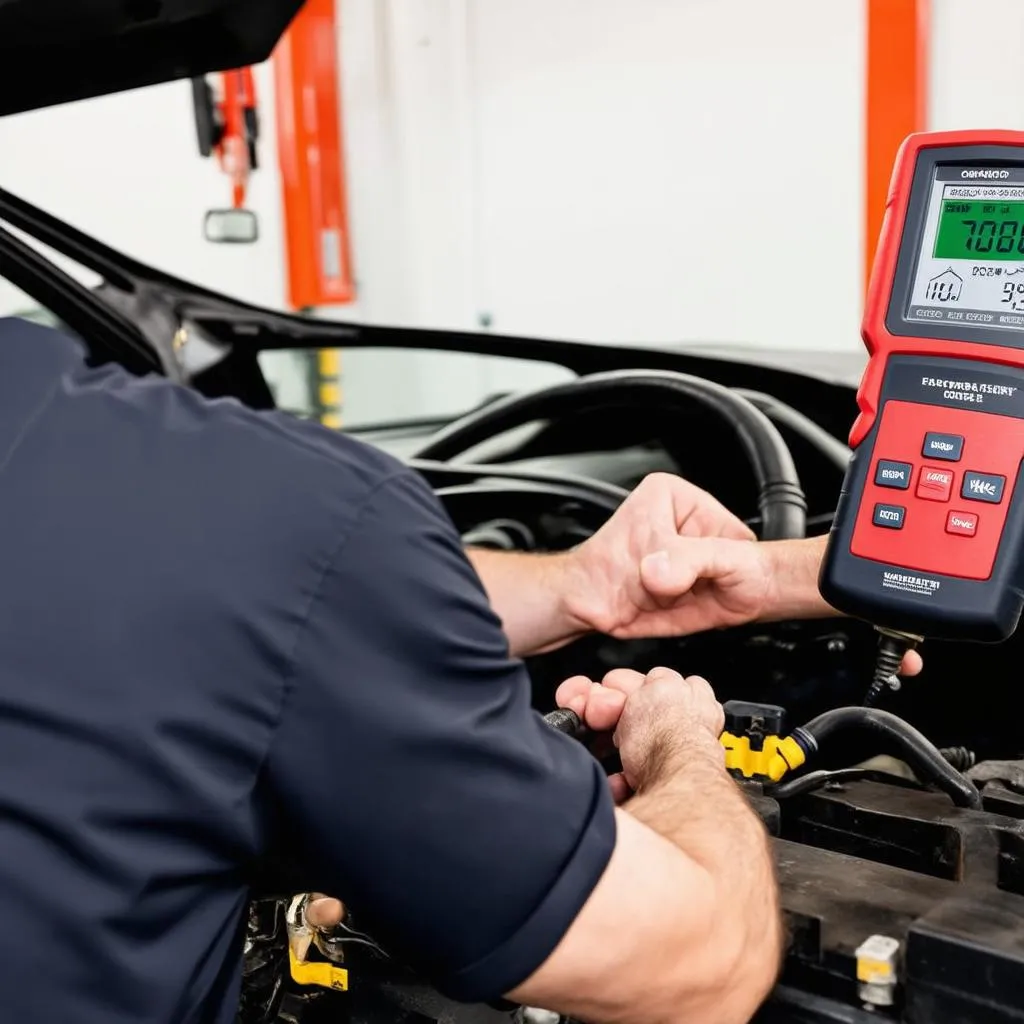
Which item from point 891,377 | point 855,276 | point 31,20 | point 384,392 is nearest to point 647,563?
point 891,377

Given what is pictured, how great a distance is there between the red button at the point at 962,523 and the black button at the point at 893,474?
40mm

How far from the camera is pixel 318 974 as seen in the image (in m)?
0.80

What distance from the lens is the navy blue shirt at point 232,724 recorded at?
58 cm

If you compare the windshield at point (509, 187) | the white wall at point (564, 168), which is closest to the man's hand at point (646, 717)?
the windshield at point (509, 187)

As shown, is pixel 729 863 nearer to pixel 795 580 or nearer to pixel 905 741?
pixel 905 741

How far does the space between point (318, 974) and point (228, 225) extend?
5.56ft

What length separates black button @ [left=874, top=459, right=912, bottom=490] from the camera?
90cm

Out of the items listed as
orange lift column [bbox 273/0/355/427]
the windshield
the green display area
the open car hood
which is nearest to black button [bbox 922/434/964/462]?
the green display area

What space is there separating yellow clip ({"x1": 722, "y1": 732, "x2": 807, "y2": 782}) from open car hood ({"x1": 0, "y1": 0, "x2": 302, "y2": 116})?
2.46 feet

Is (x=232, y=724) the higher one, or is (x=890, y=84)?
(x=232, y=724)

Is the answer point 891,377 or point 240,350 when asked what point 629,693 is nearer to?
point 891,377

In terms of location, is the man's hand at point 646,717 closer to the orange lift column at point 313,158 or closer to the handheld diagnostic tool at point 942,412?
the handheld diagnostic tool at point 942,412

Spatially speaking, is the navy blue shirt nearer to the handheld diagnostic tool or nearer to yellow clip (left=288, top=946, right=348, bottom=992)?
yellow clip (left=288, top=946, right=348, bottom=992)

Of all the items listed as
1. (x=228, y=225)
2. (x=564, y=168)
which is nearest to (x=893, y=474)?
(x=228, y=225)
